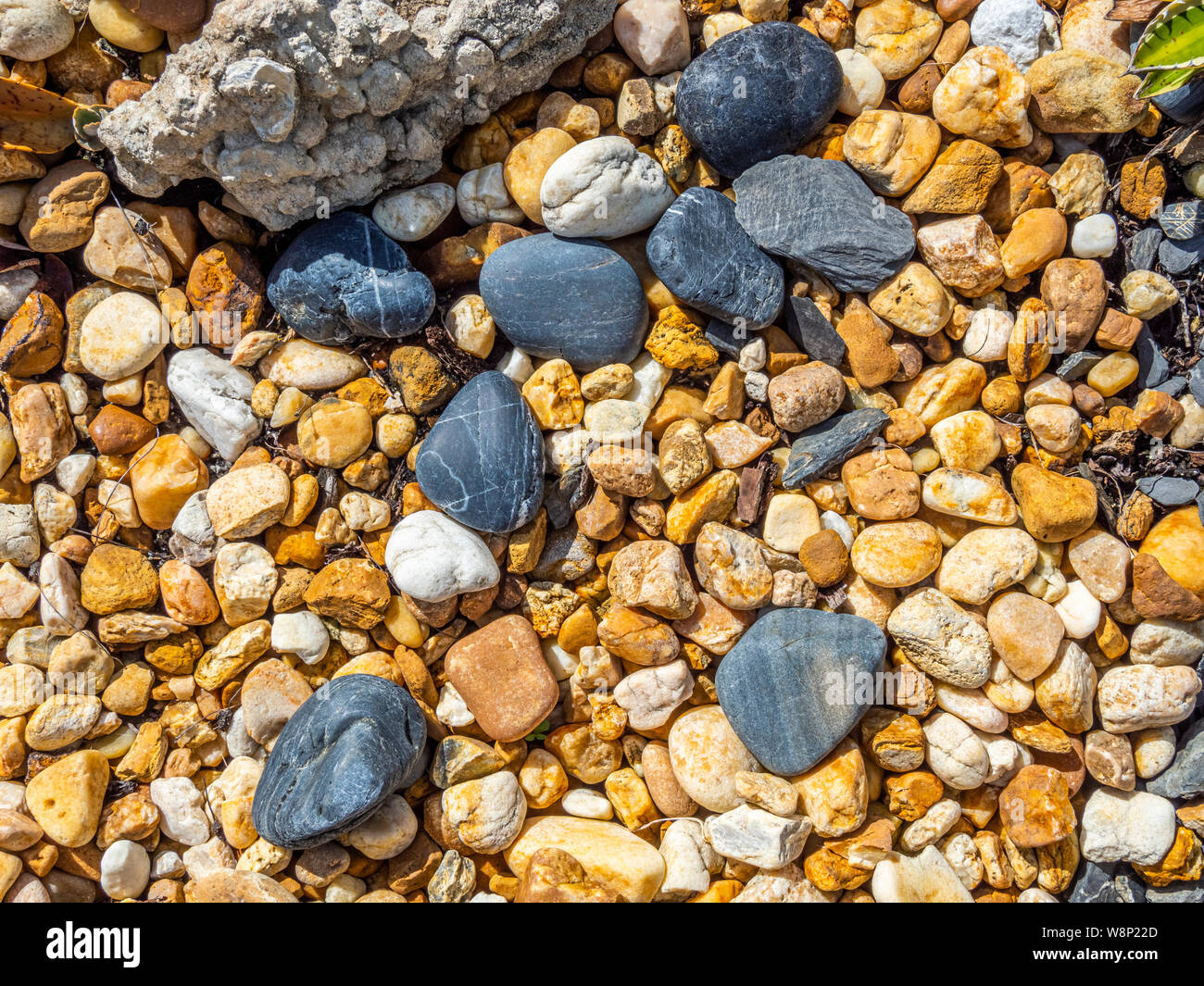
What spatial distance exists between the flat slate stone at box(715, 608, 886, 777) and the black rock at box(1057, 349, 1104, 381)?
1266 mm

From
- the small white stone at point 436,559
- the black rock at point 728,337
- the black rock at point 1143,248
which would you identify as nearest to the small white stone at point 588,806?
the small white stone at point 436,559

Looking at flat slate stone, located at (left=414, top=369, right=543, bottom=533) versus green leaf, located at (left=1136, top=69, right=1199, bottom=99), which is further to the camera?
flat slate stone, located at (left=414, top=369, right=543, bottom=533)

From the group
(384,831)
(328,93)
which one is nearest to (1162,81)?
(328,93)

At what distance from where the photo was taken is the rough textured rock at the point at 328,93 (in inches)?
99.4

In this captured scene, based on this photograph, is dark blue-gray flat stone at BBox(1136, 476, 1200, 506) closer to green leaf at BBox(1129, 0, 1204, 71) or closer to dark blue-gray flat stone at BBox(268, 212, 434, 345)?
green leaf at BBox(1129, 0, 1204, 71)

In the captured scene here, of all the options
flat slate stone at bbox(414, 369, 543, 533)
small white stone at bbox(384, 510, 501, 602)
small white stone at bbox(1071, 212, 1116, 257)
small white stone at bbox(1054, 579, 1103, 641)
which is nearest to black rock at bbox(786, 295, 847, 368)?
small white stone at bbox(1071, 212, 1116, 257)

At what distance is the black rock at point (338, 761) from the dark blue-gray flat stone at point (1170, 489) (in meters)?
2.91

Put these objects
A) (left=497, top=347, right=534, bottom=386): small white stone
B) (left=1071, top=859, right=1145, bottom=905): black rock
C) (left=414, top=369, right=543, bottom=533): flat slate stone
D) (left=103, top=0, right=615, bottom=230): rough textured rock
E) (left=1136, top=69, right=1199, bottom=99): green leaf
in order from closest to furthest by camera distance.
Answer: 1. (left=103, top=0, right=615, bottom=230): rough textured rock
2. (left=1136, top=69, right=1199, bottom=99): green leaf
3. (left=414, top=369, right=543, bottom=533): flat slate stone
4. (left=1071, top=859, right=1145, bottom=905): black rock
5. (left=497, top=347, right=534, bottom=386): small white stone

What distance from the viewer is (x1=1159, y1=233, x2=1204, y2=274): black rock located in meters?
2.89

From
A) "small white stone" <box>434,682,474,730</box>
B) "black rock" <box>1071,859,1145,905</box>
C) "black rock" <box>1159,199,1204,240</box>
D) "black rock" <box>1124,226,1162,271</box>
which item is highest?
"black rock" <box>1159,199,1204,240</box>

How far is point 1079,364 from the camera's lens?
9.68 feet

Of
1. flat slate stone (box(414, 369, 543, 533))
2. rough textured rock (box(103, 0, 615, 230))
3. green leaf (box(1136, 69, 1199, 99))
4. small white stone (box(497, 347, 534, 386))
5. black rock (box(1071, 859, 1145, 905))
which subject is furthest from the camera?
small white stone (box(497, 347, 534, 386))

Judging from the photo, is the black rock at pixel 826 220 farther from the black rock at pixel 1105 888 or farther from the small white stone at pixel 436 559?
the black rock at pixel 1105 888

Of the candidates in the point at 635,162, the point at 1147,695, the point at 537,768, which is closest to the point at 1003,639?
the point at 1147,695
